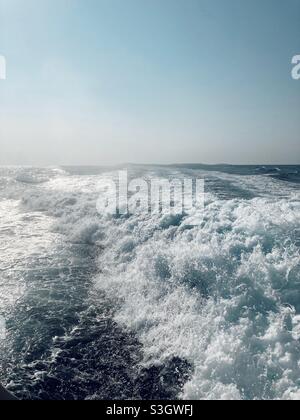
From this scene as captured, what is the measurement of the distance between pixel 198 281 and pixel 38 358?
353cm

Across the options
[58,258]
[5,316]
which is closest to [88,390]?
[5,316]

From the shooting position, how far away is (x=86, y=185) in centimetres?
2072

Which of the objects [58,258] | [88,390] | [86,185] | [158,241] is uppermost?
[86,185]

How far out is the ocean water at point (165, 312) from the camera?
4652 millimetres

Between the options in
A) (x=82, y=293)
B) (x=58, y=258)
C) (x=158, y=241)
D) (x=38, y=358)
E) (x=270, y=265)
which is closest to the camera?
(x=38, y=358)

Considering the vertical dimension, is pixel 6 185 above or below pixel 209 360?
above

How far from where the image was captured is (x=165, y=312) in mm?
6488

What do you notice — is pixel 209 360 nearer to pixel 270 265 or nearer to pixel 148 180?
pixel 270 265

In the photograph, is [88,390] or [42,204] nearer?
[88,390]

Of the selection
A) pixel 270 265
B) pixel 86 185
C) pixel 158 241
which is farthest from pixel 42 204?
pixel 270 265

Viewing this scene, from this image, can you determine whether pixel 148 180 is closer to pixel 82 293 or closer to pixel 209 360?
pixel 82 293

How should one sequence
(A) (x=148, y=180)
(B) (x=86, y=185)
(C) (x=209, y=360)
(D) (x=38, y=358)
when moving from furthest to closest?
(B) (x=86, y=185) < (A) (x=148, y=180) < (D) (x=38, y=358) < (C) (x=209, y=360)

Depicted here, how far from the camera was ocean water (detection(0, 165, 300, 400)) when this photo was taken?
15.3 ft

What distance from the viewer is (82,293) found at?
7.54 m
